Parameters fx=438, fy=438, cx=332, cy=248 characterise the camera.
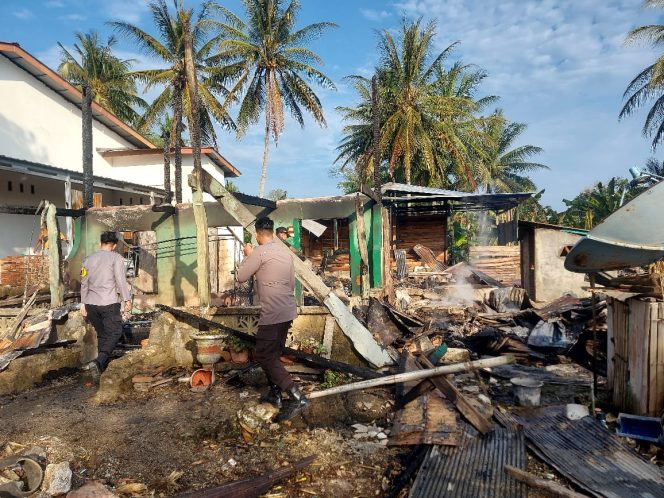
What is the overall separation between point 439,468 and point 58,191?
16.5 meters

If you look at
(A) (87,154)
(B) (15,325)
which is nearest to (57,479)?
(B) (15,325)

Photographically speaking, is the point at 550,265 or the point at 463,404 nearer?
the point at 463,404

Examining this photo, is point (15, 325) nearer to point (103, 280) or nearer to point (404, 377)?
point (103, 280)

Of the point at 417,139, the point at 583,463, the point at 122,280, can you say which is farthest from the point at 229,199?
the point at 417,139

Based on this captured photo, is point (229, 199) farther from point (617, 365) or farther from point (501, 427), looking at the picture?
point (617, 365)

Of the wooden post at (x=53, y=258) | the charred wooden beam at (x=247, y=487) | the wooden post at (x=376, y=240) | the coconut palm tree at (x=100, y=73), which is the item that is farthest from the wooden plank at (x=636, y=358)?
the coconut palm tree at (x=100, y=73)

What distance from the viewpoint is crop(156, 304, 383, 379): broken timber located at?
5105mm

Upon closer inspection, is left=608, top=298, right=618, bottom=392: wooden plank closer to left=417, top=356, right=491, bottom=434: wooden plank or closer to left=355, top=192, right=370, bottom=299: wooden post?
left=417, top=356, right=491, bottom=434: wooden plank

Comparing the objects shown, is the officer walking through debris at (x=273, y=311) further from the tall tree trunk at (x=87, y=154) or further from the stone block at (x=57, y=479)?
the tall tree trunk at (x=87, y=154)

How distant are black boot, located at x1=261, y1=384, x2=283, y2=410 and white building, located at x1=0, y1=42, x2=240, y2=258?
791 centimetres

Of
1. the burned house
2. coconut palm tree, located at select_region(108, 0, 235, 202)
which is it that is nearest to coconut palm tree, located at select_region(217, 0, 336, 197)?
coconut palm tree, located at select_region(108, 0, 235, 202)

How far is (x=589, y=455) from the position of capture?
343cm

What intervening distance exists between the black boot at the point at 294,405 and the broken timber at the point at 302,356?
1.04m

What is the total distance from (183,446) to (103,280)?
8.29 ft
